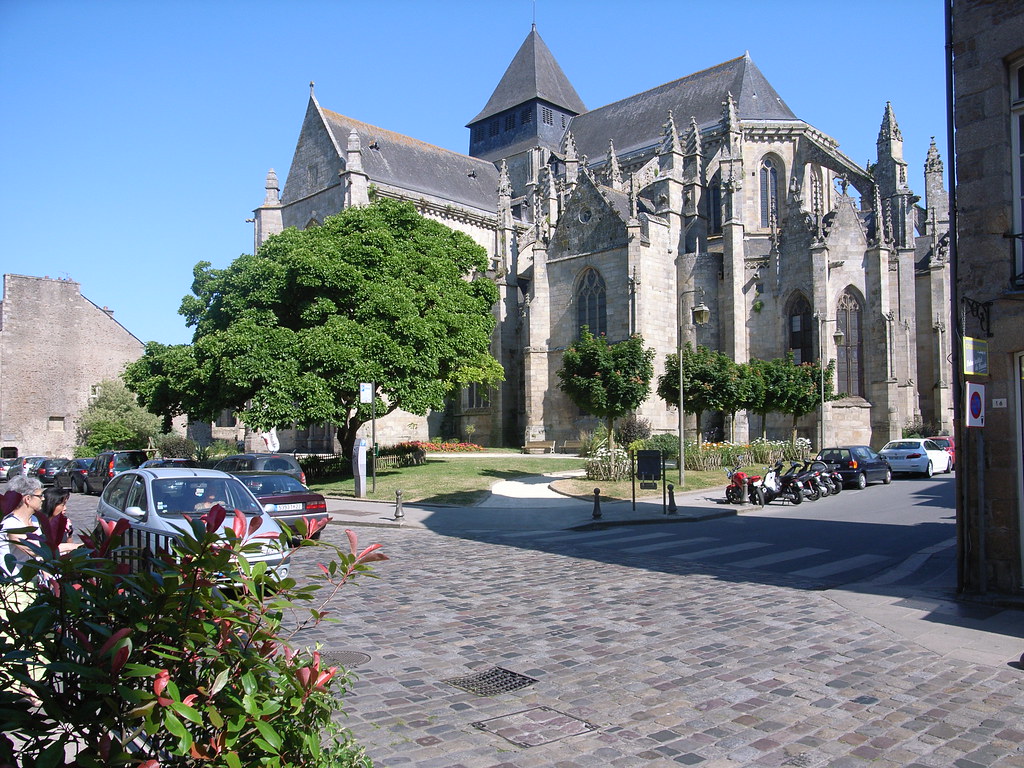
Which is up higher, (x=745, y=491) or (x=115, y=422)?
(x=115, y=422)

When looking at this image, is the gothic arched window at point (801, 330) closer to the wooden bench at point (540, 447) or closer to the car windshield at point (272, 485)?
the wooden bench at point (540, 447)

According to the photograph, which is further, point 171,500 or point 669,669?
point 171,500

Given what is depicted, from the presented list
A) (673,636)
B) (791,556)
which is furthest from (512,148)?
(673,636)

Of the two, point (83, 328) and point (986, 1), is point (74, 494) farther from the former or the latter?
point (986, 1)

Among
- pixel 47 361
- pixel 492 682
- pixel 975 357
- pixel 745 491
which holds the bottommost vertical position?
pixel 492 682

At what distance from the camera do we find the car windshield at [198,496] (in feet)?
29.1

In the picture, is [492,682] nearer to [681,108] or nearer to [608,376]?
[608,376]

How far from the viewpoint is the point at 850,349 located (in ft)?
115

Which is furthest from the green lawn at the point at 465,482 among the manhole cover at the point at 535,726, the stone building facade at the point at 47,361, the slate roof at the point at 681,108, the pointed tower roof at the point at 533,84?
the pointed tower roof at the point at 533,84

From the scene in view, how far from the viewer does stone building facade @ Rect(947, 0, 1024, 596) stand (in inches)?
310

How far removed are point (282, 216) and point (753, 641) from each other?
4099cm

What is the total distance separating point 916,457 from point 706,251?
13.7m

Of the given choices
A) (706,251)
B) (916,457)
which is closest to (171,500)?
(916,457)

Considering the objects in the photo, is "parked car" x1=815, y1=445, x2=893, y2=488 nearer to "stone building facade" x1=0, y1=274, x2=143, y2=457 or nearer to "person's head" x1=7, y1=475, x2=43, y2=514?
"person's head" x1=7, y1=475, x2=43, y2=514
